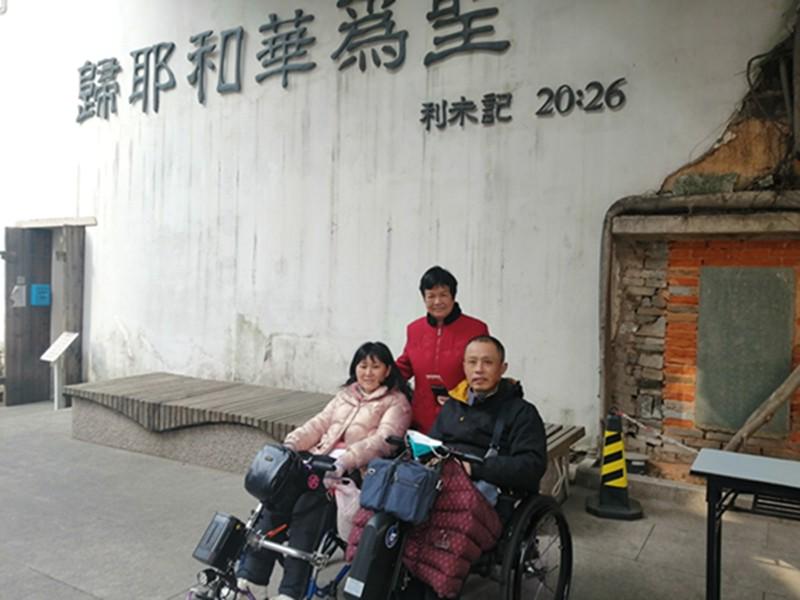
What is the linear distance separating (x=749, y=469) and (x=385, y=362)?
1.59 m

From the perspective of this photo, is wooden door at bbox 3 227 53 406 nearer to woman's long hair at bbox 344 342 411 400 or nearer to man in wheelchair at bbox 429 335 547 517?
woman's long hair at bbox 344 342 411 400

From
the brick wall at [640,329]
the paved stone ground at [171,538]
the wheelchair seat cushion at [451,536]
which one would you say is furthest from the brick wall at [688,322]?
the wheelchair seat cushion at [451,536]

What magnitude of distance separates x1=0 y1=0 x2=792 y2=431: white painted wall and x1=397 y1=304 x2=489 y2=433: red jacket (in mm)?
1811

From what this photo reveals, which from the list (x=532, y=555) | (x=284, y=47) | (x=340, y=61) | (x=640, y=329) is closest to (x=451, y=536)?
(x=532, y=555)

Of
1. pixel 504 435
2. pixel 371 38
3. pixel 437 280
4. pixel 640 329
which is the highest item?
pixel 371 38

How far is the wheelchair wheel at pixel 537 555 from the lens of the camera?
2.37 metres

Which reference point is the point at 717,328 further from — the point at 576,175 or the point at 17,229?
the point at 17,229

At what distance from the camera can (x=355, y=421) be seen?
10.4ft

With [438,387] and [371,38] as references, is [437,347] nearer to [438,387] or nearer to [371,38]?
[438,387]

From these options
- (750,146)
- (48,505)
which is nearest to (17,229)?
(48,505)

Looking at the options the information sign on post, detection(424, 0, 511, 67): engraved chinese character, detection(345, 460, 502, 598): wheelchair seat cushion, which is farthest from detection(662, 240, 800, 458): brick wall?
the information sign on post

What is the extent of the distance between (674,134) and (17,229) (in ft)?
Answer: 23.0

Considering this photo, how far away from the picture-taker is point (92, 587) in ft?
9.88

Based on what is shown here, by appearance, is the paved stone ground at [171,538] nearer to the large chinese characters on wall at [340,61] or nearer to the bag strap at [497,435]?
the bag strap at [497,435]
